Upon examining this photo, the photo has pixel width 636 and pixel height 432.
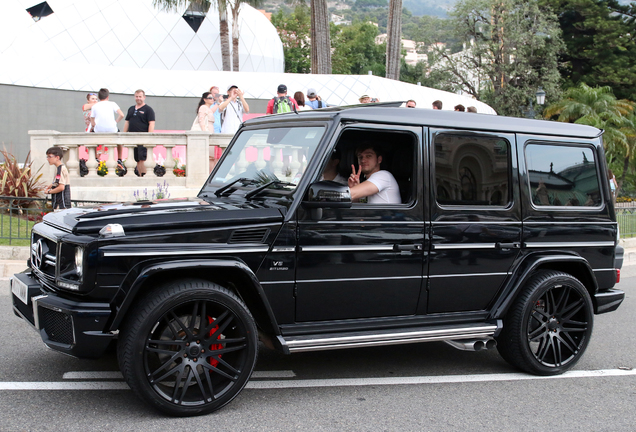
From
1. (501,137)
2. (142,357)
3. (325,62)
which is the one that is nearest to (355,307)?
(142,357)

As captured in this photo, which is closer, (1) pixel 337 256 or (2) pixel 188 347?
(2) pixel 188 347

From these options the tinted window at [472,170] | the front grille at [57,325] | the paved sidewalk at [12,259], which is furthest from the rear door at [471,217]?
the paved sidewalk at [12,259]

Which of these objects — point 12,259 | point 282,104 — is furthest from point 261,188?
point 282,104

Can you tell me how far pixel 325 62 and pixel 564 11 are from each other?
3383 centimetres

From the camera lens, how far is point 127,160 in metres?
12.7

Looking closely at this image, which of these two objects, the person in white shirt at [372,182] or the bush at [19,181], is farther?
the bush at [19,181]

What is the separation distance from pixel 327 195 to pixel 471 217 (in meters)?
1.29

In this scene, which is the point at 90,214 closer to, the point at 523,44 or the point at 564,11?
the point at 523,44

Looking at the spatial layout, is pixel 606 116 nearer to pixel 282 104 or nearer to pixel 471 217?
pixel 282 104

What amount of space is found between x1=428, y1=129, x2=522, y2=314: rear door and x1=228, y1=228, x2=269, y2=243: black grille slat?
1.33 m

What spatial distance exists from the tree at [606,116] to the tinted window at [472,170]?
108 feet

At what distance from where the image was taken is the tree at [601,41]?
49.1m

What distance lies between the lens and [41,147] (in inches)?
512

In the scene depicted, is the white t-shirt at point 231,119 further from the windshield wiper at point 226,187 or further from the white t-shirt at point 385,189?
the white t-shirt at point 385,189
